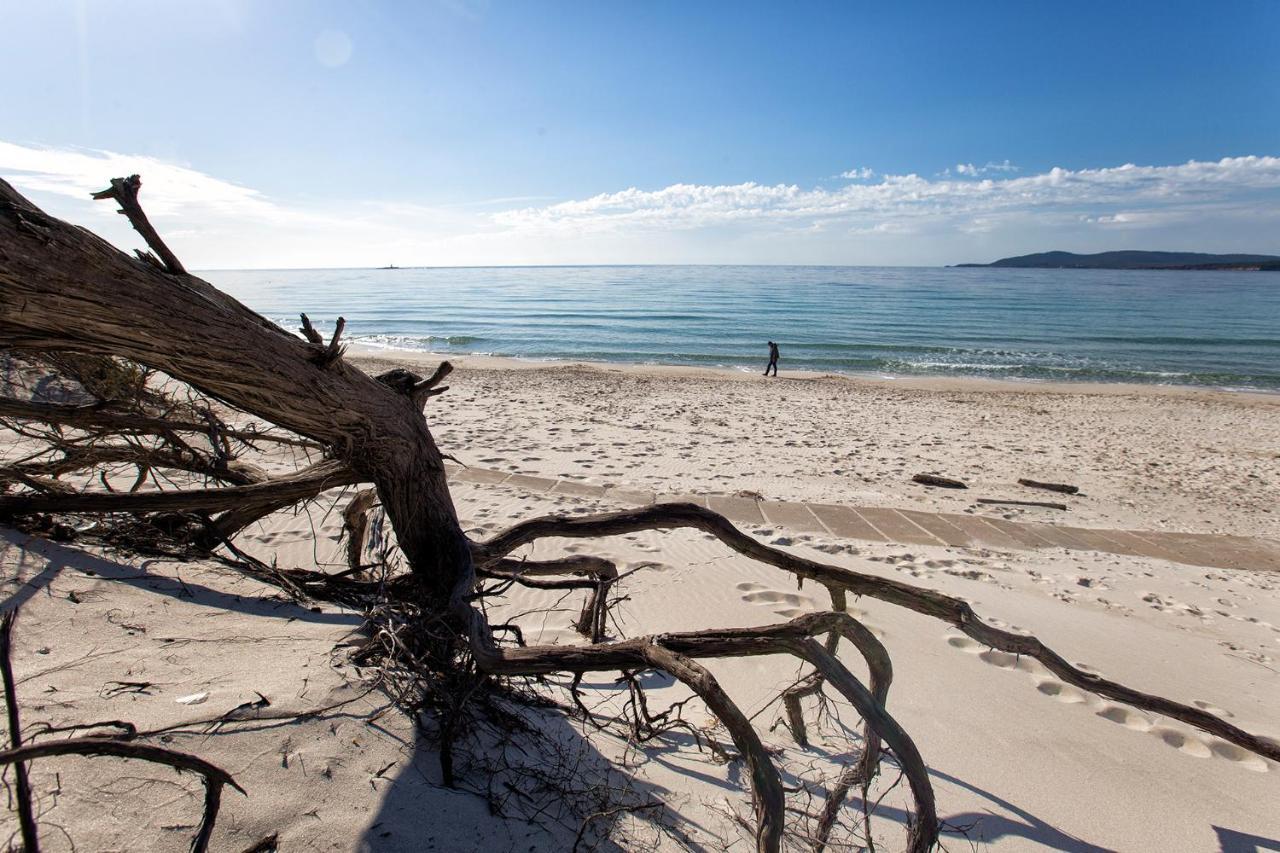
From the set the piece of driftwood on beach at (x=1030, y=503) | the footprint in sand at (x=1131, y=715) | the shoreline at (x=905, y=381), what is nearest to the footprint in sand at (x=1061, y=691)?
the footprint in sand at (x=1131, y=715)

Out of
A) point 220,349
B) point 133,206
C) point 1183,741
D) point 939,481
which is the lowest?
point 939,481

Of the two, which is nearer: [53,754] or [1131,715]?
[53,754]

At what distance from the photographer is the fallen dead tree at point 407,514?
1.76 meters

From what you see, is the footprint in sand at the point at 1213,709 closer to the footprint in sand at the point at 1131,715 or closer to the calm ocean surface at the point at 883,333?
the footprint in sand at the point at 1131,715

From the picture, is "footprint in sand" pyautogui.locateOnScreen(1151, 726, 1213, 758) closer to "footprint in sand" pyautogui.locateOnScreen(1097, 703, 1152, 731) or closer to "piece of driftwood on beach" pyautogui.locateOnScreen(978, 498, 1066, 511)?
"footprint in sand" pyautogui.locateOnScreen(1097, 703, 1152, 731)

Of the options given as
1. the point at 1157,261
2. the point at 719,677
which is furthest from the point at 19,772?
the point at 1157,261

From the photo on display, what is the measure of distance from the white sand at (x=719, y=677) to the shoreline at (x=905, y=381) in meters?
11.9

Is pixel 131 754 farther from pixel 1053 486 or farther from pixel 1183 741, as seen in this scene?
pixel 1053 486

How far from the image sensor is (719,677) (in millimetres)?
3680

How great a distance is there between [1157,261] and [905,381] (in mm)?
178370

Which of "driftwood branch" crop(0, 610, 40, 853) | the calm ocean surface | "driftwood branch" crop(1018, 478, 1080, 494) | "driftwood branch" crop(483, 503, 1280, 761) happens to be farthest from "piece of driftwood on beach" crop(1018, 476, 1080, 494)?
the calm ocean surface

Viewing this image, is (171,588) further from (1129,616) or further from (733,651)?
(1129,616)

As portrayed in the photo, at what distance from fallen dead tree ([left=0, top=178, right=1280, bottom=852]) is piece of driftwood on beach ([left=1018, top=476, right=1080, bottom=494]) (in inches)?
281

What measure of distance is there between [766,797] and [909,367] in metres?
25.3
